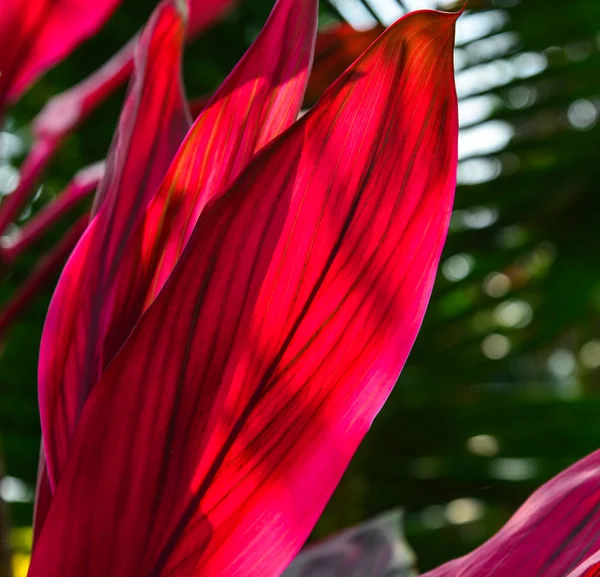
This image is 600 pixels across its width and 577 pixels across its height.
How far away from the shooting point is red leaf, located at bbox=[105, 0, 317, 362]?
200 millimetres

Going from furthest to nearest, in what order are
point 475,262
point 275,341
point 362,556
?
point 475,262 → point 362,556 → point 275,341

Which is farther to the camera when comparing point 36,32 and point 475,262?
point 475,262

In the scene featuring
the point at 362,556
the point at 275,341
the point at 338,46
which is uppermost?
the point at 338,46

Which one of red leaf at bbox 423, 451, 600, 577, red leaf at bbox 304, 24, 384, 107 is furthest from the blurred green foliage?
red leaf at bbox 423, 451, 600, 577

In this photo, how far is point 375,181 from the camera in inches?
6.6

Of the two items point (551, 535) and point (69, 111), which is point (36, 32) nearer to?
point (69, 111)

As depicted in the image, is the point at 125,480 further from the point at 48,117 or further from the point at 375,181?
the point at 48,117

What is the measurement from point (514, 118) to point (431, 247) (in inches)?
24.1

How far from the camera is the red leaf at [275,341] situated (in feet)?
0.54

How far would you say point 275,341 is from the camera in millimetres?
172

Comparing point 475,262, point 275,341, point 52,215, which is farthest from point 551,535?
point 475,262

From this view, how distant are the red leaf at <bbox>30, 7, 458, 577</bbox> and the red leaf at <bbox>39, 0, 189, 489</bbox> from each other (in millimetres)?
28

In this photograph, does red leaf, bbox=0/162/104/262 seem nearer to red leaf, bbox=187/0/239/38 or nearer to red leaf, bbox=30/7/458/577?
red leaf, bbox=187/0/239/38

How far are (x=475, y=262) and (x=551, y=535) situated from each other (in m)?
0.56
